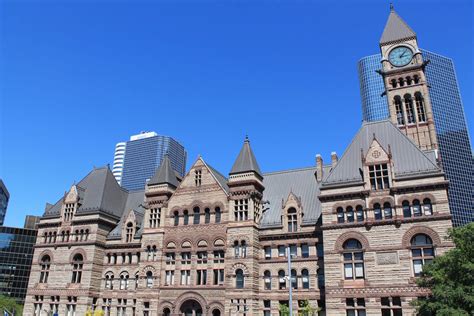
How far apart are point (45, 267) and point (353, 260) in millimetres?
40452

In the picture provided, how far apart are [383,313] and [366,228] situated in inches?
295

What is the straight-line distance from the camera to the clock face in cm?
6619

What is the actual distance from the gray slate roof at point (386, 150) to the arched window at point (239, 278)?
13.0 m

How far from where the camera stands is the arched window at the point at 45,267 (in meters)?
→ 55.4

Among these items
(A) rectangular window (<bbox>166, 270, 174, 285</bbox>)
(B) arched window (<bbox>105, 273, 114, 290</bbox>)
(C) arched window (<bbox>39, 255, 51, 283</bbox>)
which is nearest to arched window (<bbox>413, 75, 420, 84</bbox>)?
(A) rectangular window (<bbox>166, 270, 174, 285</bbox>)

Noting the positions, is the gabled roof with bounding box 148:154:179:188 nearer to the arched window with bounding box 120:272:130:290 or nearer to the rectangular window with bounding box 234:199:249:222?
the rectangular window with bounding box 234:199:249:222

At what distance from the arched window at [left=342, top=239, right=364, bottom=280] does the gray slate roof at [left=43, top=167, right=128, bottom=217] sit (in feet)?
107

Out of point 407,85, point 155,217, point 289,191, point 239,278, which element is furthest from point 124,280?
point 407,85

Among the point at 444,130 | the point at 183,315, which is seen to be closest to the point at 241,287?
the point at 183,315

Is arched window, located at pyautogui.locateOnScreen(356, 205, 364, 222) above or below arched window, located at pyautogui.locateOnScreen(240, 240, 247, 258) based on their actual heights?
above

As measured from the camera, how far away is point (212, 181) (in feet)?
166

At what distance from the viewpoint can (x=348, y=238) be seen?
131ft

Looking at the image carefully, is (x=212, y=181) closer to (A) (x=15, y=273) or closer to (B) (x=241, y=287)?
(B) (x=241, y=287)

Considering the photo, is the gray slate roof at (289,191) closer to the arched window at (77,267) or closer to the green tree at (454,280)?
the green tree at (454,280)
